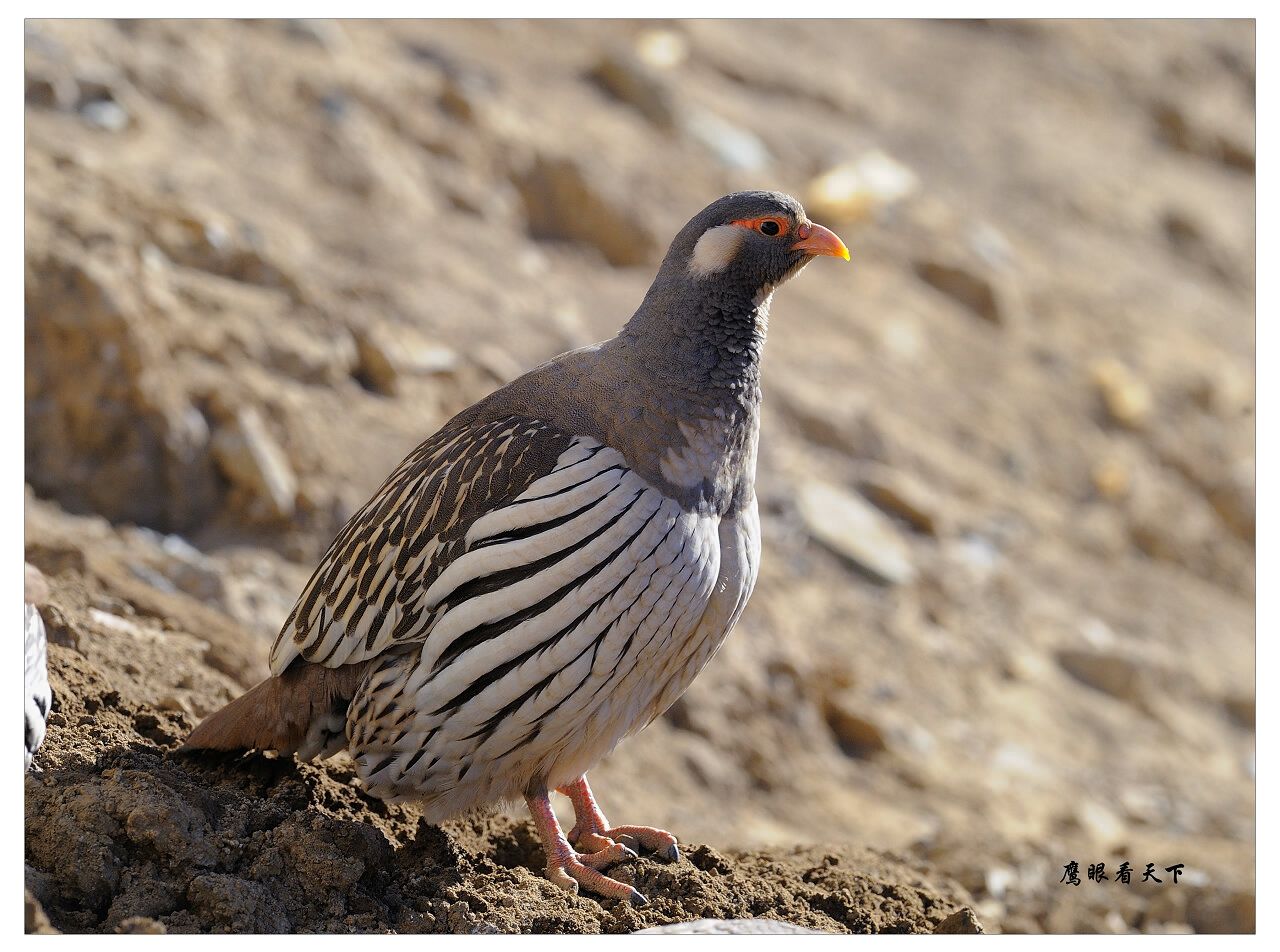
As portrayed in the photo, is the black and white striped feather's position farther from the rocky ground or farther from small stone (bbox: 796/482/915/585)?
small stone (bbox: 796/482/915/585)

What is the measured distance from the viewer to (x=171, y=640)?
6328 mm

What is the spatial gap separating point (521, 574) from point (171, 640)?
252 centimetres

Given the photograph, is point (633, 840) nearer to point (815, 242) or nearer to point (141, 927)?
point (141, 927)

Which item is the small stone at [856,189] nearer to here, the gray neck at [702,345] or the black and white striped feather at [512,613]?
the gray neck at [702,345]

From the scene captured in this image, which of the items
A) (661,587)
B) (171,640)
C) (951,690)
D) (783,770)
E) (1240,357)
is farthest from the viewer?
(1240,357)

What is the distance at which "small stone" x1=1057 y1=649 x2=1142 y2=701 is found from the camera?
35.8 feet

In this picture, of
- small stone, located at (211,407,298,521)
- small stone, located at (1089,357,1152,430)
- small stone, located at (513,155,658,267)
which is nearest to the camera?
small stone, located at (211,407,298,521)

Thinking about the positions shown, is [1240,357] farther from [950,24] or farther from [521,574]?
[521,574]

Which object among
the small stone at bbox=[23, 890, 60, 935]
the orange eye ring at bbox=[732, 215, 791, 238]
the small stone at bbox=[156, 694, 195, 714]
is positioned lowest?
the small stone at bbox=[23, 890, 60, 935]

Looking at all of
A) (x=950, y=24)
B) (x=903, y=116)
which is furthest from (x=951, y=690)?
(x=950, y=24)

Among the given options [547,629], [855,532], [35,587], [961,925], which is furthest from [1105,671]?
[35,587]

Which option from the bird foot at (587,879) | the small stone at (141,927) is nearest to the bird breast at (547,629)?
the bird foot at (587,879)

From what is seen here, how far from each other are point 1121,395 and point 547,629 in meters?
11.4

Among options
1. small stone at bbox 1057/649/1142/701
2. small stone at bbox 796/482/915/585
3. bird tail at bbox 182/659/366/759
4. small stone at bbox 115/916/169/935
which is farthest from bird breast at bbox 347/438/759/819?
small stone at bbox 1057/649/1142/701
